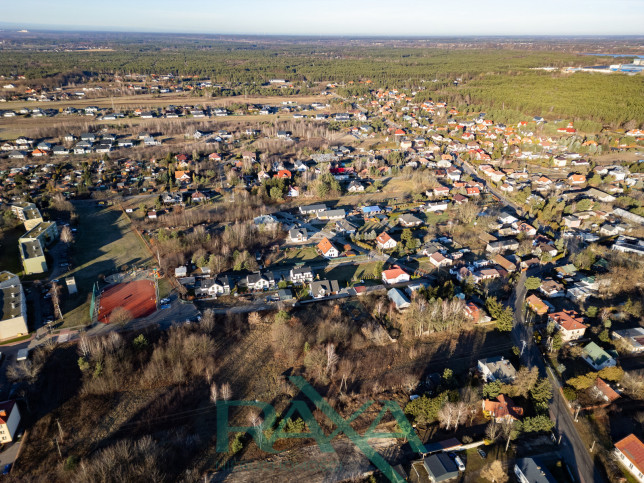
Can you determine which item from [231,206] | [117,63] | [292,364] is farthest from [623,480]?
[117,63]

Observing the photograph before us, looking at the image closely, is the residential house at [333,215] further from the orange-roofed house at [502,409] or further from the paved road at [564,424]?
the orange-roofed house at [502,409]

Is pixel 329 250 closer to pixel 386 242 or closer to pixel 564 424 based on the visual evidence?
pixel 386 242

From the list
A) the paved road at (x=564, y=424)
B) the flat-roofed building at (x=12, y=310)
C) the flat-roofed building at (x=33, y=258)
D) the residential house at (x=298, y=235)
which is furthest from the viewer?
the residential house at (x=298, y=235)

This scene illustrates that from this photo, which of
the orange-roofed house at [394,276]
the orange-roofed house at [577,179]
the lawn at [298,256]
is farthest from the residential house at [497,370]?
the orange-roofed house at [577,179]

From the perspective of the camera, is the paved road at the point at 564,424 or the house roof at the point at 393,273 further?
the house roof at the point at 393,273

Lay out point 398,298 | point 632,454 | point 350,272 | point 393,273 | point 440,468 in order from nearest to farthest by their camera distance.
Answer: point 440,468 → point 632,454 → point 398,298 → point 393,273 → point 350,272

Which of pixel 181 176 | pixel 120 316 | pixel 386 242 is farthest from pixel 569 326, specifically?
pixel 181 176

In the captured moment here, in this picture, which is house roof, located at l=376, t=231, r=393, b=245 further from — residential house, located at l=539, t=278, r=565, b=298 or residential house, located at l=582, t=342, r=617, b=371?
residential house, located at l=582, t=342, r=617, b=371
